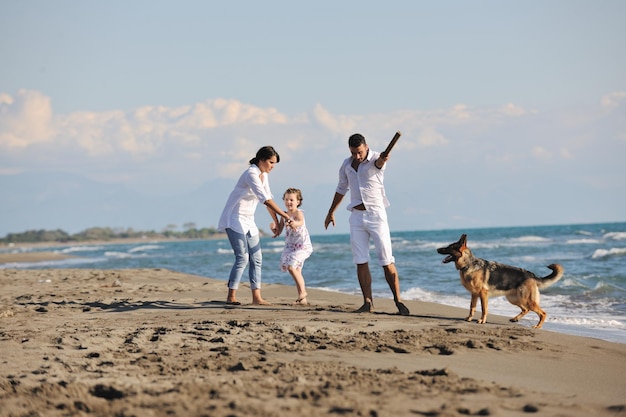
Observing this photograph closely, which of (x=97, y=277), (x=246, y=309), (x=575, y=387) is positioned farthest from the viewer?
(x=97, y=277)

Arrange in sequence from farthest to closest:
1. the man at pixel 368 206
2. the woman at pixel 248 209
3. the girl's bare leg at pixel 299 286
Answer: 1. the girl's bare leg at pixel 299 286
2. the woman at pixel 248 209
3. the man at pixel 368 206

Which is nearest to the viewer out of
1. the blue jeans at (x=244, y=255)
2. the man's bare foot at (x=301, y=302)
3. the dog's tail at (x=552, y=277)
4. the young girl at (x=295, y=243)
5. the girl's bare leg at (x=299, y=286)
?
the dog's tail at (x=552, y=277)

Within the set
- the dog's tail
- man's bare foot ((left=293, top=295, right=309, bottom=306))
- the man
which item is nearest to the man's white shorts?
the man

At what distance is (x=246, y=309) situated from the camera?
28.9 feet

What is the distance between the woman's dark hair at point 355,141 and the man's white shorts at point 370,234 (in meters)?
0.80

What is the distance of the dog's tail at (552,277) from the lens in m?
7.54

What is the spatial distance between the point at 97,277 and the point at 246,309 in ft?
26.7

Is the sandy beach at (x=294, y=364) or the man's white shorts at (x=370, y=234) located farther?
the man's white shorts at (x=370, y=234)

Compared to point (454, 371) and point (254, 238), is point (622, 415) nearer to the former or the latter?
point (454, 371)

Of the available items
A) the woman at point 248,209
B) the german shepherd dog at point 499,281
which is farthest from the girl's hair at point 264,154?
the german shepherd dog at point 499,281

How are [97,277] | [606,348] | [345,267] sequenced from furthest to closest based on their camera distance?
[345,267] → [97,277] → [606,348]

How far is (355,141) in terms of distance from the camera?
7.84 metres

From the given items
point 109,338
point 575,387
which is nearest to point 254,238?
point 109,338

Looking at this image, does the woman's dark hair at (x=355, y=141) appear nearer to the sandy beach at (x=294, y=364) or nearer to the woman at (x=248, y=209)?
the woman at (x=248, y=209)
